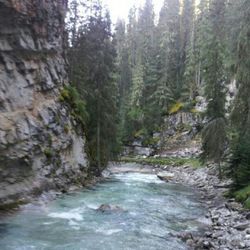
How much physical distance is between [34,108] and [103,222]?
28.5ft

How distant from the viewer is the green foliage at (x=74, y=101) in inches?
1079

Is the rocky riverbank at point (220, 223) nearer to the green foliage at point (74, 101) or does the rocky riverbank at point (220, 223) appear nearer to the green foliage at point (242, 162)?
the green foliage at point (242, 162)

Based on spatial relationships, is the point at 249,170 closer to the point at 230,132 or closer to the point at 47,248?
the point at 230,132

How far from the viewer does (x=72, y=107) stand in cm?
2834

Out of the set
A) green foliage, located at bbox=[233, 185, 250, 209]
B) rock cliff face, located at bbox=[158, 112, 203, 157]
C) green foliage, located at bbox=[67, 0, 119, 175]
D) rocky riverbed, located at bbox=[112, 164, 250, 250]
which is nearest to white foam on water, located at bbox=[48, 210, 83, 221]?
rocky riverbed, located at bbox=[112, 164, 250, 250]

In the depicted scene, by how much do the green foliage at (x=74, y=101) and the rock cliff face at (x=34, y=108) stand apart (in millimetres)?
583

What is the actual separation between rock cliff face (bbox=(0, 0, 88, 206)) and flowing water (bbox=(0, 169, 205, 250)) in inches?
64.8

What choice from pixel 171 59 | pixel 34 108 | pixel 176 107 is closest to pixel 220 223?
pixel 34 108

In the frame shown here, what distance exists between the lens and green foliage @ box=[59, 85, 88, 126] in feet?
89.9

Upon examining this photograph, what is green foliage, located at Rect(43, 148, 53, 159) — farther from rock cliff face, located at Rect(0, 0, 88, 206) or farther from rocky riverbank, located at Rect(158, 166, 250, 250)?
rocky riverbank, located at Rect(158, 166, 250, 250)

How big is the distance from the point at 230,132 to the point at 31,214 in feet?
58.2

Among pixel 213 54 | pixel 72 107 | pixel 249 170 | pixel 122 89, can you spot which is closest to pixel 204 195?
pixel 249 170

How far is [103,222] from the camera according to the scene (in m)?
16.6

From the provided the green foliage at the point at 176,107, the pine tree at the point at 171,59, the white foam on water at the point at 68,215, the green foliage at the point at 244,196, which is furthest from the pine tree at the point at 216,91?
the white foam on water at the point at 68,215
